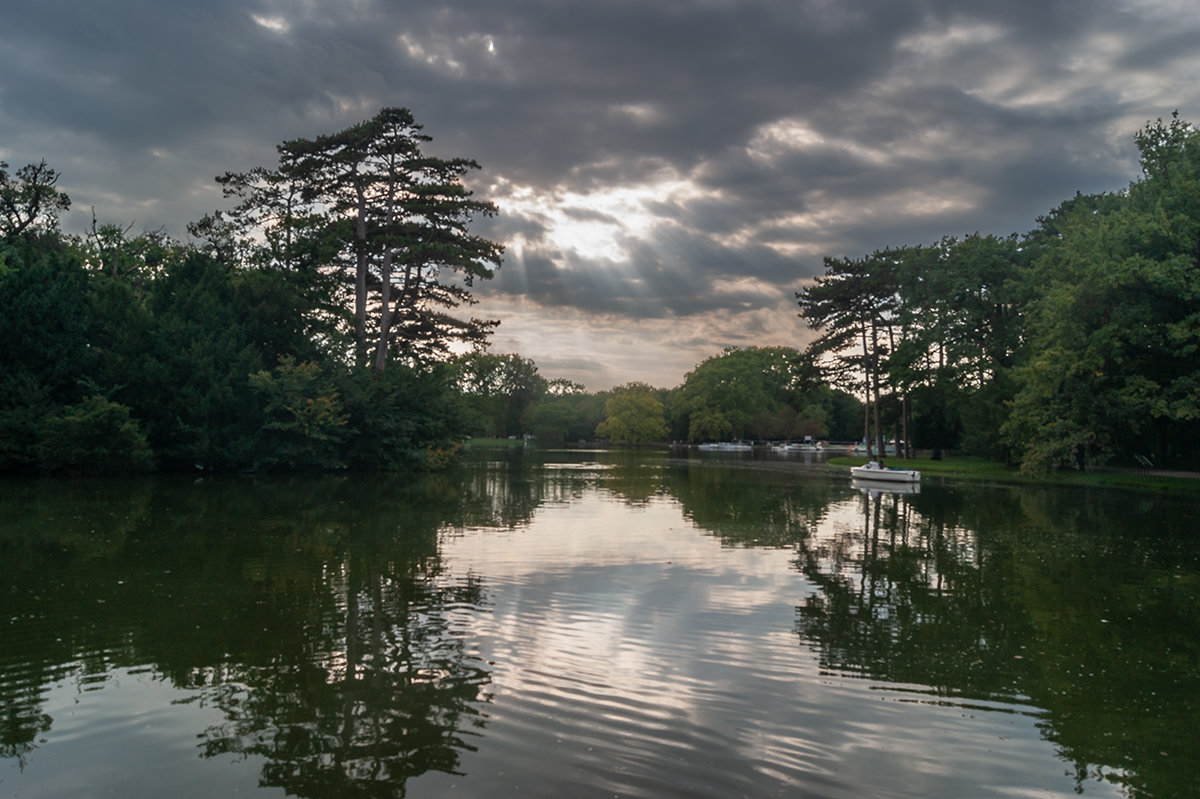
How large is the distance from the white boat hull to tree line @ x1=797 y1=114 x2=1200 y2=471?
6319 mm

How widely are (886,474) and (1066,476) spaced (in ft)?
42.4

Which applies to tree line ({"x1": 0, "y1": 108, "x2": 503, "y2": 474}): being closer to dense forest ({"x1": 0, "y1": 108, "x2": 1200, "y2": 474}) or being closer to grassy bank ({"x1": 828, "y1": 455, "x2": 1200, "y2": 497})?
dense forest ({"x1": 0, "y1": 108, "x2": 1200, "y2": 474})

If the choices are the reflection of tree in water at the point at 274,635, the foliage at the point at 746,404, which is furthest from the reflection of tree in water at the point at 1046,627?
the foliage at the point at 746,404

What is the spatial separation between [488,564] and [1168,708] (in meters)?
9.41

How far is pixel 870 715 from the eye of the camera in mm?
6293

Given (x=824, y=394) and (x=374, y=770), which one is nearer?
(x=374, y=770)

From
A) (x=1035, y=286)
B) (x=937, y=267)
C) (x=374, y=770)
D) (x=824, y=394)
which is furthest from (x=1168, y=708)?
(x=824, y=394)

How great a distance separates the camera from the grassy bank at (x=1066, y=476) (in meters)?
34.4

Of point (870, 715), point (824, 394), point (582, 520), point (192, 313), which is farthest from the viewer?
point (824, 394)

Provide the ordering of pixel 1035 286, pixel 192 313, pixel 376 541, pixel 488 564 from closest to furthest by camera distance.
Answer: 1. pixel 488 564
2. pixel 376 541
3. pixel 192 313
4. pixel 1035 286

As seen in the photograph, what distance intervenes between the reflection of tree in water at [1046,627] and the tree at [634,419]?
128155 mm

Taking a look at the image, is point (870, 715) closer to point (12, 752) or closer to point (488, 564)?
point (12, 752)

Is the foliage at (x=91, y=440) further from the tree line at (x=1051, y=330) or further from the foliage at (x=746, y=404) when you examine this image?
the foliage at (x=746, y=404)

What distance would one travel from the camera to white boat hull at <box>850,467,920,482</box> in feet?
118
